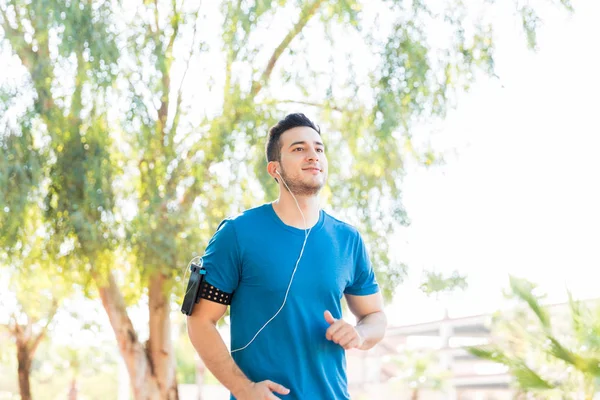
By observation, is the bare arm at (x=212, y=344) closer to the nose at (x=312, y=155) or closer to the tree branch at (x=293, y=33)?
the nose at (x=312, y=155)

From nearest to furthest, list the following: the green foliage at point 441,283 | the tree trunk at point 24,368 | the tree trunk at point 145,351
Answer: the green foliage at point 441,283 → the tree trunk at point 145,351 → the tree trunk at point 24,368

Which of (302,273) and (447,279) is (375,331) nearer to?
(302,273)

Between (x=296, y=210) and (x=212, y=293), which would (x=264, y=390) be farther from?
(x=296, y=210)

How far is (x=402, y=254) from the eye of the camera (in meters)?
8.41

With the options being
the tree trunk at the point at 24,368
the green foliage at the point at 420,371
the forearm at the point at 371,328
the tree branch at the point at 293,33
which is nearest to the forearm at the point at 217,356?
the forearm at the point at 371,328

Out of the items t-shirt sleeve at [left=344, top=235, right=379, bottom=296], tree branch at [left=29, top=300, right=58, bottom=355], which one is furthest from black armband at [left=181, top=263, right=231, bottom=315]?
tree branch at [left=29, top=300, right=58, bottom=355]

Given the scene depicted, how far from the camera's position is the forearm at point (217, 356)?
1.65 meters

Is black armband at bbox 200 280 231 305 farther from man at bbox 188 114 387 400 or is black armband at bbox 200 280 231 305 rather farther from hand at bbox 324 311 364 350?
hand at bbox 324 311 364 350

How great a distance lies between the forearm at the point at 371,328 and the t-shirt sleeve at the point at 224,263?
0.29 metres

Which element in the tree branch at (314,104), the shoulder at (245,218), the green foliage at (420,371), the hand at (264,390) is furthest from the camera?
the green foliage at (420,371)

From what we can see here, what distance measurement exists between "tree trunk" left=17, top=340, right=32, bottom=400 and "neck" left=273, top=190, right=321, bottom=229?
39.5ft

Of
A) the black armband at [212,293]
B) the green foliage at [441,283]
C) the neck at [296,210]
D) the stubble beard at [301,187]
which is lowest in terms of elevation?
the black armband at [212,293]

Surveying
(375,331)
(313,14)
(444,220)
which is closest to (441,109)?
(313,14)

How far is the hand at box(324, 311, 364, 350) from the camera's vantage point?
163 centimetres
